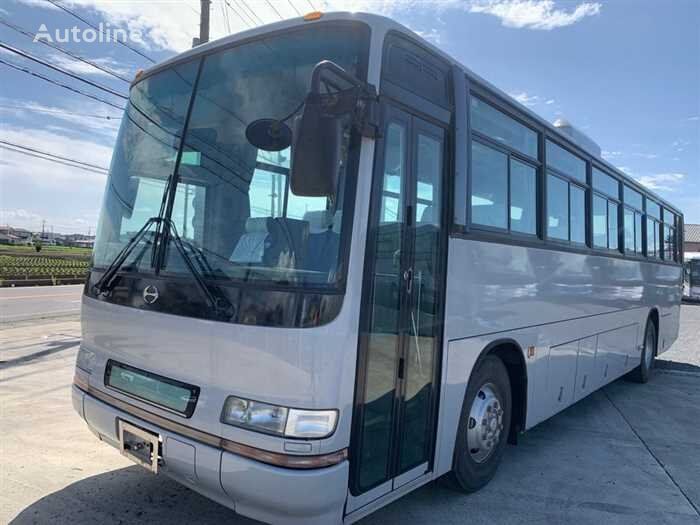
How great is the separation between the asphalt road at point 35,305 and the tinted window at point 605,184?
1248 centimetres

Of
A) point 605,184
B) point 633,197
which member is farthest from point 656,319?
point 605,184

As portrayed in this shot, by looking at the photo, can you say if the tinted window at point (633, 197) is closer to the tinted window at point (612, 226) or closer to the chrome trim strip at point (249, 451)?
the tinted window at point (612, 226)

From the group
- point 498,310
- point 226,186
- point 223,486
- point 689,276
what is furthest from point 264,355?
point 689,276

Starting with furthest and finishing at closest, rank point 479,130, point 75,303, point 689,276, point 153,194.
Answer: point 689,276
point 75,303
point 479,130
point 153,194

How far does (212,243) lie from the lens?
3.02 meters

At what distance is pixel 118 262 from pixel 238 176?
3.29 ft

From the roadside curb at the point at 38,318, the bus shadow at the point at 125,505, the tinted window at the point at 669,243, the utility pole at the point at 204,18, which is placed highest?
the utility pole at the point at 204,18

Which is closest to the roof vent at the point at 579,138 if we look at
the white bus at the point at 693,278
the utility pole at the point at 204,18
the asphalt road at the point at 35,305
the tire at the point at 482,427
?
the tire at the point at 482,427

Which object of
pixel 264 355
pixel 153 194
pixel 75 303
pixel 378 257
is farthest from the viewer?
pixel 75 303

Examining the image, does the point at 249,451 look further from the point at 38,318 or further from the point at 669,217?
the point at 38,318

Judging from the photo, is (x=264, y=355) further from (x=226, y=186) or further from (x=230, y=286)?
(x=226, y=186)

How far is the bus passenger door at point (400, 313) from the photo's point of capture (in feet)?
9.68

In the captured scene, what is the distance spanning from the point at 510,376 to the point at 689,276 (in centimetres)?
3275

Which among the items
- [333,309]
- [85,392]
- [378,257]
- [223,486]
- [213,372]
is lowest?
[223,486]
